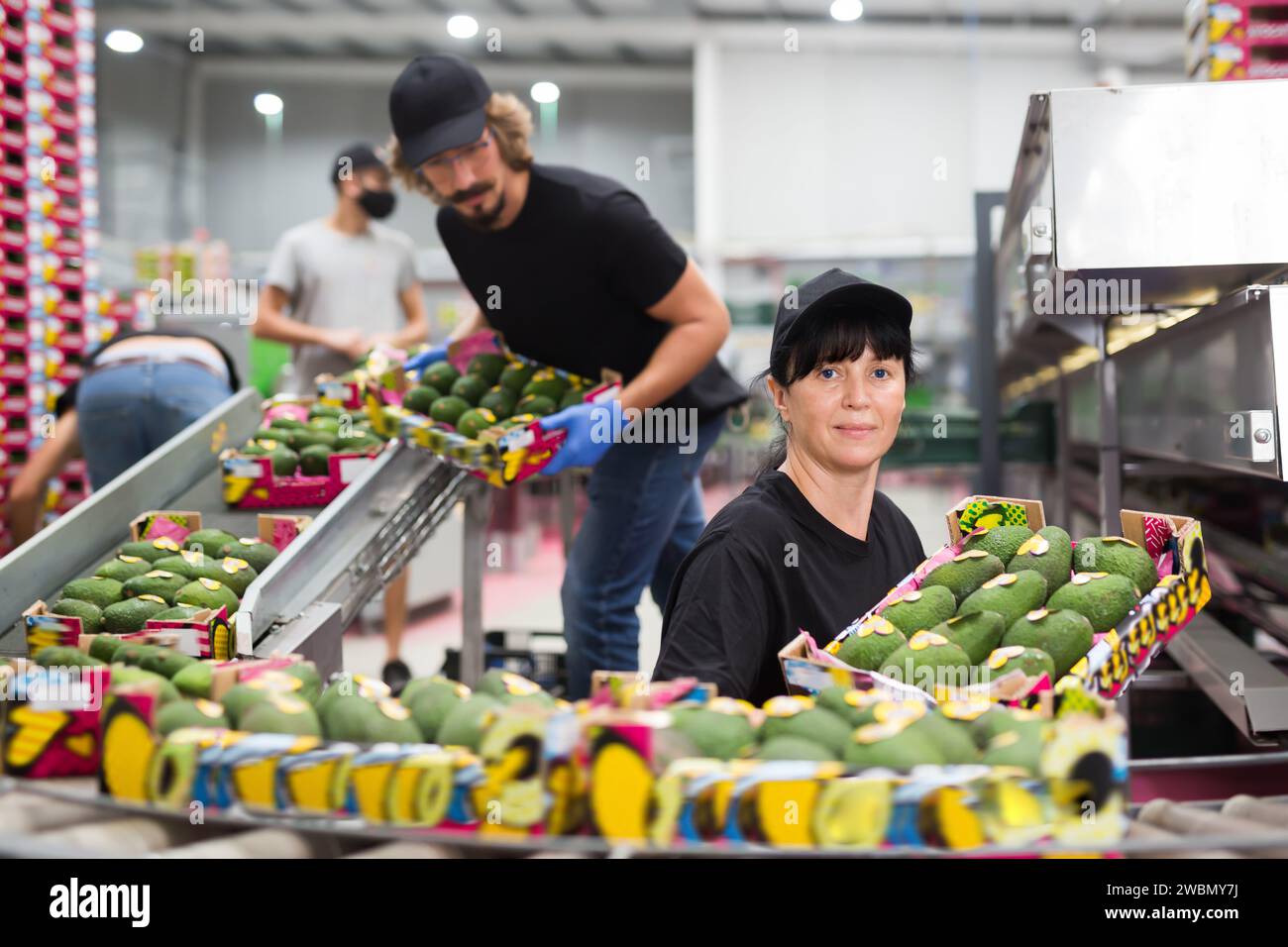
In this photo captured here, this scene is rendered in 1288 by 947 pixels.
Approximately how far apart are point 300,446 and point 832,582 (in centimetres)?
158

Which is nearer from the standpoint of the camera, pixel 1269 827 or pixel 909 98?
pixel 1269 827

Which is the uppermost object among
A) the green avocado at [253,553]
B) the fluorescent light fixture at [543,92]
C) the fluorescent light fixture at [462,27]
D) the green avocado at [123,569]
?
the fluorescent light fixture at [462,27]

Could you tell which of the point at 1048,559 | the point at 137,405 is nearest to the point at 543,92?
the point at 137,405

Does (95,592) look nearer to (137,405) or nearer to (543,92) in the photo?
(137,405)

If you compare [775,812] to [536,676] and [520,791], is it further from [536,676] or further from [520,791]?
[536,676]

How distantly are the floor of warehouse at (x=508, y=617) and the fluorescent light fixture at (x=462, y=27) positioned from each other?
213 inches

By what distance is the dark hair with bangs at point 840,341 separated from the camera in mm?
1540

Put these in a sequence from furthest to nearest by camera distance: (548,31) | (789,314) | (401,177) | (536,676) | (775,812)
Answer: (548,31) → (536,676) → (401,177) → (789,314) → (775,812)

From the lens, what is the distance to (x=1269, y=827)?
1000mm

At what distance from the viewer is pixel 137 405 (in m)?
3.09

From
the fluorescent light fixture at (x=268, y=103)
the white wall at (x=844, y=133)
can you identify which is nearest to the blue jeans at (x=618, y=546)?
the white wall at (x=844, y=133)

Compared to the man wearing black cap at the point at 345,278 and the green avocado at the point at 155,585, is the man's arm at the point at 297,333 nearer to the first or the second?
the man wearing black cap at the point at 345,278

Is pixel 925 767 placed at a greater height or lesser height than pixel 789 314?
lesser

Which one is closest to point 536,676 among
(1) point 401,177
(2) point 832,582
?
(1) point 401,177
